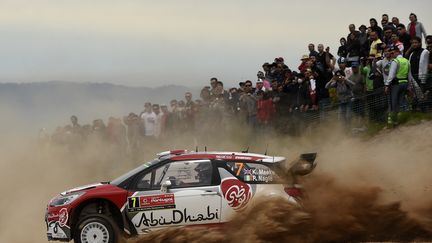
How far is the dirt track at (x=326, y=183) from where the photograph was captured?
11.7 meters

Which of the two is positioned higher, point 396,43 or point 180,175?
point 396,43

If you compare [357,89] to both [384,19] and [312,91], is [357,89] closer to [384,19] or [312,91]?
[312,91]

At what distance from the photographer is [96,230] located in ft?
38.5

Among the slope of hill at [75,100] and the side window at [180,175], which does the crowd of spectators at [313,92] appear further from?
the slope of hill at [75,100]

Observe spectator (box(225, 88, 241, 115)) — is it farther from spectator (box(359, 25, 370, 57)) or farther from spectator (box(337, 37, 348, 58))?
spectator (box(359, 25, 370, 57))

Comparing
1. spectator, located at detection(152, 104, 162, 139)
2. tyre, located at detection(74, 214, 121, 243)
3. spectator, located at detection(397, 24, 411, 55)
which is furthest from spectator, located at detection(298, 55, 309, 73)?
tyre, located at detection(74, 214, 121, 243)

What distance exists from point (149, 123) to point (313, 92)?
5.62 metres

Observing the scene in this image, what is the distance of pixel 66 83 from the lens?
132 ft

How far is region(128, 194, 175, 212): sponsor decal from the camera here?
11.6 m

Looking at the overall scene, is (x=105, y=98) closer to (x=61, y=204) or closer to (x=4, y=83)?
(x=4, y=83)

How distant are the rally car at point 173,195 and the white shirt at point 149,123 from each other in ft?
32.8

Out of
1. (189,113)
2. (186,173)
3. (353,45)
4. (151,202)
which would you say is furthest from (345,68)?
(151,202)

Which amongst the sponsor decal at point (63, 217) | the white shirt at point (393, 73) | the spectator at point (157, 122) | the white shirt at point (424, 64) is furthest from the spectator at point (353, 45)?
the sponsor decal at point (63, 217)

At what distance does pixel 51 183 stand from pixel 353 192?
502 inches
